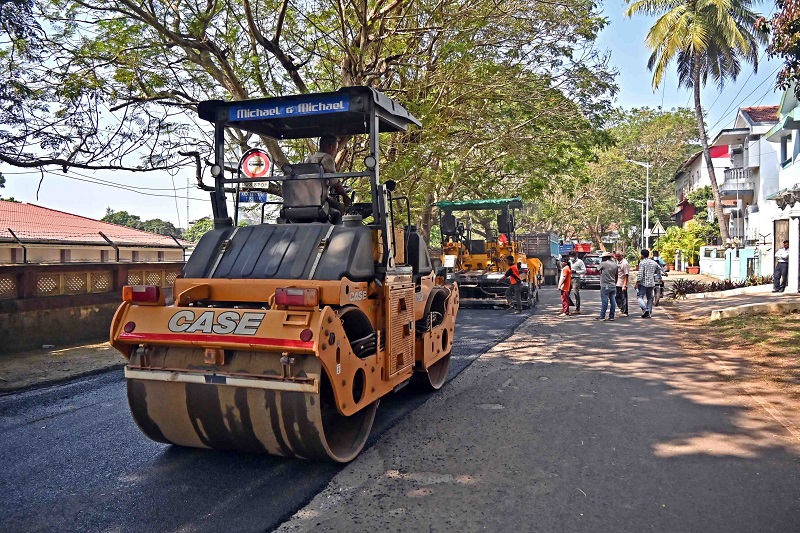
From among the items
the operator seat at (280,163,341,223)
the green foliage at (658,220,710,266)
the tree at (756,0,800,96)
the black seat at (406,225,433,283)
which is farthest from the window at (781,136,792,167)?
the operator seat at (280,163,341,223)

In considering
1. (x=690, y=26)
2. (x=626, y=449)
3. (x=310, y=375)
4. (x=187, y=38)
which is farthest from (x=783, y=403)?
(x=690, y=26)

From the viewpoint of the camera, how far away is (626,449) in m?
5.21

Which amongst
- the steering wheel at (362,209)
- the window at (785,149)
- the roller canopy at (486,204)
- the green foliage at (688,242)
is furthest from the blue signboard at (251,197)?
the green foliage at (688,242)

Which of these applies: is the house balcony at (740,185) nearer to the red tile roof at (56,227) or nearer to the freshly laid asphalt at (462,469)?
the red tile roof at (56,227)

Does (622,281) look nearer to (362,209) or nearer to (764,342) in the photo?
(764,342)

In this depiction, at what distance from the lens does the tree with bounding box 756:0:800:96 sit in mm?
8188

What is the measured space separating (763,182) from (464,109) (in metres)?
21.0

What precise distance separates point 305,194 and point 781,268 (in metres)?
16.9

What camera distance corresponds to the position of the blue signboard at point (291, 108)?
5.41m

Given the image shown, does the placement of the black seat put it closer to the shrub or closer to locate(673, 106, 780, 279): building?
the shrub

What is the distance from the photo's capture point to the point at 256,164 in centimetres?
667

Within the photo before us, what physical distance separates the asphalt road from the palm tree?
25397 mm

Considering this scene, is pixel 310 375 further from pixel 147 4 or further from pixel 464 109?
pixel 464 109

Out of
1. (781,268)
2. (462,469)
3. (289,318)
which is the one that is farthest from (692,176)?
(289,318)
